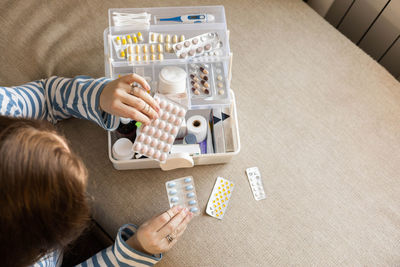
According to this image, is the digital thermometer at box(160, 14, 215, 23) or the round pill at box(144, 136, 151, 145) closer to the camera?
the round pill at box(144, 136, 151, 145)

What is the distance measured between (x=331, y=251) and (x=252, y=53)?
1.91 ft

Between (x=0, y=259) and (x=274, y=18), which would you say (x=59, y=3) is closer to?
(x=274, y=18)

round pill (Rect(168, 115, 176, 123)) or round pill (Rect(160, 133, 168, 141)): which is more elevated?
round pill (Rect(168, 115, 176, 123))

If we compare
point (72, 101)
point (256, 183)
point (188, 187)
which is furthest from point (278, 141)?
point (72, 101)

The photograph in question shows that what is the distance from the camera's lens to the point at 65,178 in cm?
48

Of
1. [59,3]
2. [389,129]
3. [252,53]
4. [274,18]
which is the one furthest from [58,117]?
[389,129]

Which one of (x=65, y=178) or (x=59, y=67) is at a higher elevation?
(x=65, y=178)

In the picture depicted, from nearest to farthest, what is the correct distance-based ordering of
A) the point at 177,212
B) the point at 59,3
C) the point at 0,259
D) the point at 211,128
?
the point at 0,259 → the point at 177,212 → the point at 211,128 → the point at 59,3

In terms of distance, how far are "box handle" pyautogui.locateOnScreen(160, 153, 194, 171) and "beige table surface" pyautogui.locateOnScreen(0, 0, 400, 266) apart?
45 millimetres

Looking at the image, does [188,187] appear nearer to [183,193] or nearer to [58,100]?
[183,193]

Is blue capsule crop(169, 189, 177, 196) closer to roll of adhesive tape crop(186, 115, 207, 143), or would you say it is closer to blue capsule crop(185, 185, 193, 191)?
blue capsule crop(185, 185, 193, 191)

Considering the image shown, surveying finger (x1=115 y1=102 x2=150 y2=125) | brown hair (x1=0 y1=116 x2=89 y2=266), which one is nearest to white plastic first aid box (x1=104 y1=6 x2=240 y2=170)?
finger (x1=115 y1=102 x2=150 y2=125)

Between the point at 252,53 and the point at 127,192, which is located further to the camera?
the point at 252,53

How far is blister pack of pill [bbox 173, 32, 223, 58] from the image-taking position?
78 centimetres
